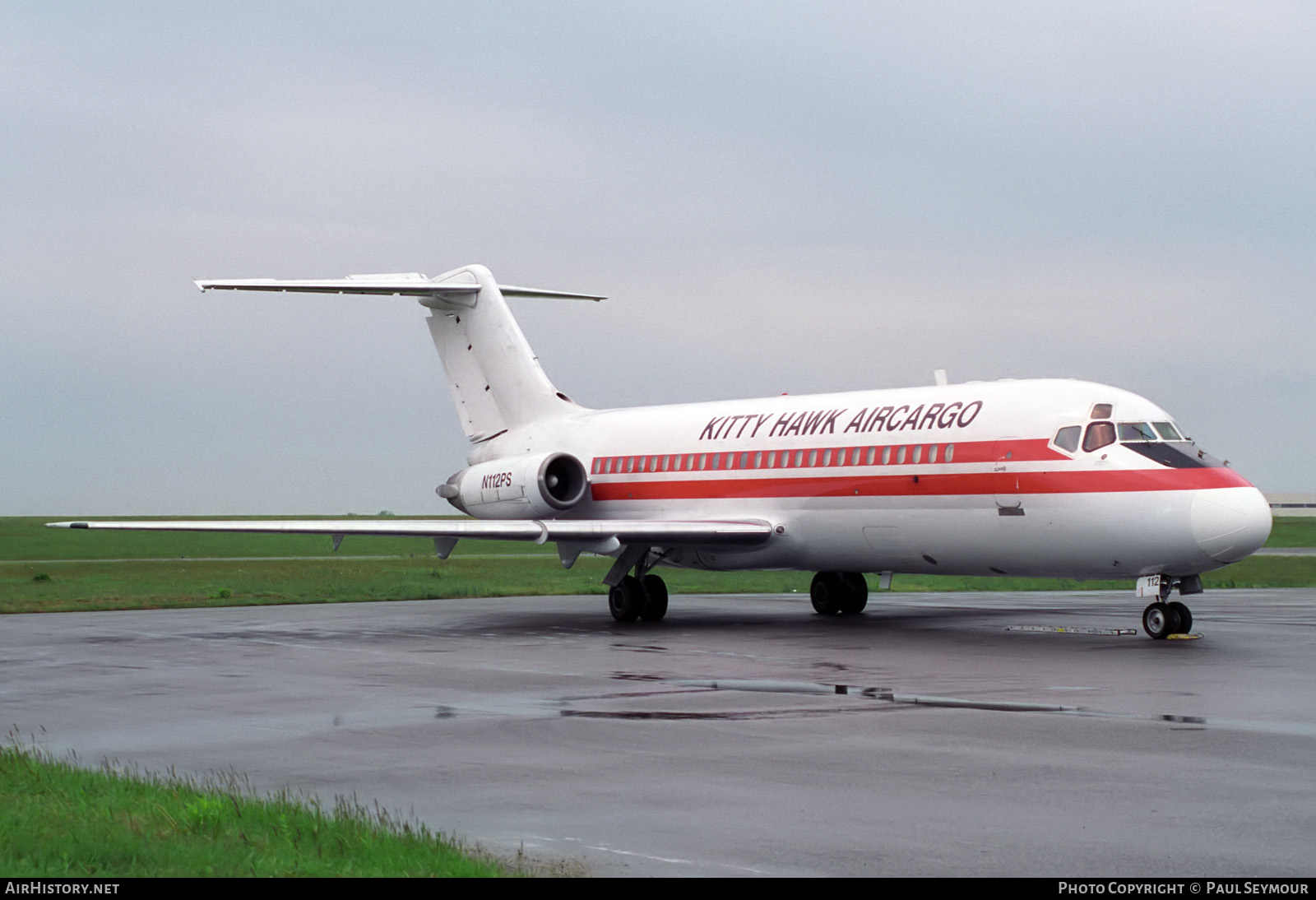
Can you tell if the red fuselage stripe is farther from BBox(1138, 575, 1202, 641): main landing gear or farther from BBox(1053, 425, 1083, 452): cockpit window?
BBox(1138, 575, 1202, 641): main landing gear

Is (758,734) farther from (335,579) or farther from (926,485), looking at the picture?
(335,579)

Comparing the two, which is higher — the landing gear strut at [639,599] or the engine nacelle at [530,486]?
the engine nacelle at [530,486]

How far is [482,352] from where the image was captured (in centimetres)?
3138

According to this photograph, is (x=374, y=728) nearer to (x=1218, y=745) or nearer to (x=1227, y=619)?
(x=1218, y=745)

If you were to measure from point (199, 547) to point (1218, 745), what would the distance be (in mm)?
76127

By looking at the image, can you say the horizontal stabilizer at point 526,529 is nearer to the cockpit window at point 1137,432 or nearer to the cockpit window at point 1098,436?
the cockpit window at point 1098,436

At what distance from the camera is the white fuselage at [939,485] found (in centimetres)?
1906

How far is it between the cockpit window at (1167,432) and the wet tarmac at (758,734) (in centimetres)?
276

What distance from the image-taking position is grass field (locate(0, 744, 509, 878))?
668 cm

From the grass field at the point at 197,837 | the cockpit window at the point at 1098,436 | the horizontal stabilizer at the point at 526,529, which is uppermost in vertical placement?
the cockpit window at the point at 1098,436

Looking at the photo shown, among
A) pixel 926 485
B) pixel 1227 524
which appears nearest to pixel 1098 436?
pixel 1227 524

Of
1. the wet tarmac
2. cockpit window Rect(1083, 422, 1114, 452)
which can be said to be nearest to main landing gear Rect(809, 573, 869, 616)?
the wet tarmac

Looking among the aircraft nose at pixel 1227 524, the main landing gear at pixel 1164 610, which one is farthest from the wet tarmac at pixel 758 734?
the aircraft nose at pixel 1227 524

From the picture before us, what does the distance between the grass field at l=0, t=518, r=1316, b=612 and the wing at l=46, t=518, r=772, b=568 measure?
6750mm
